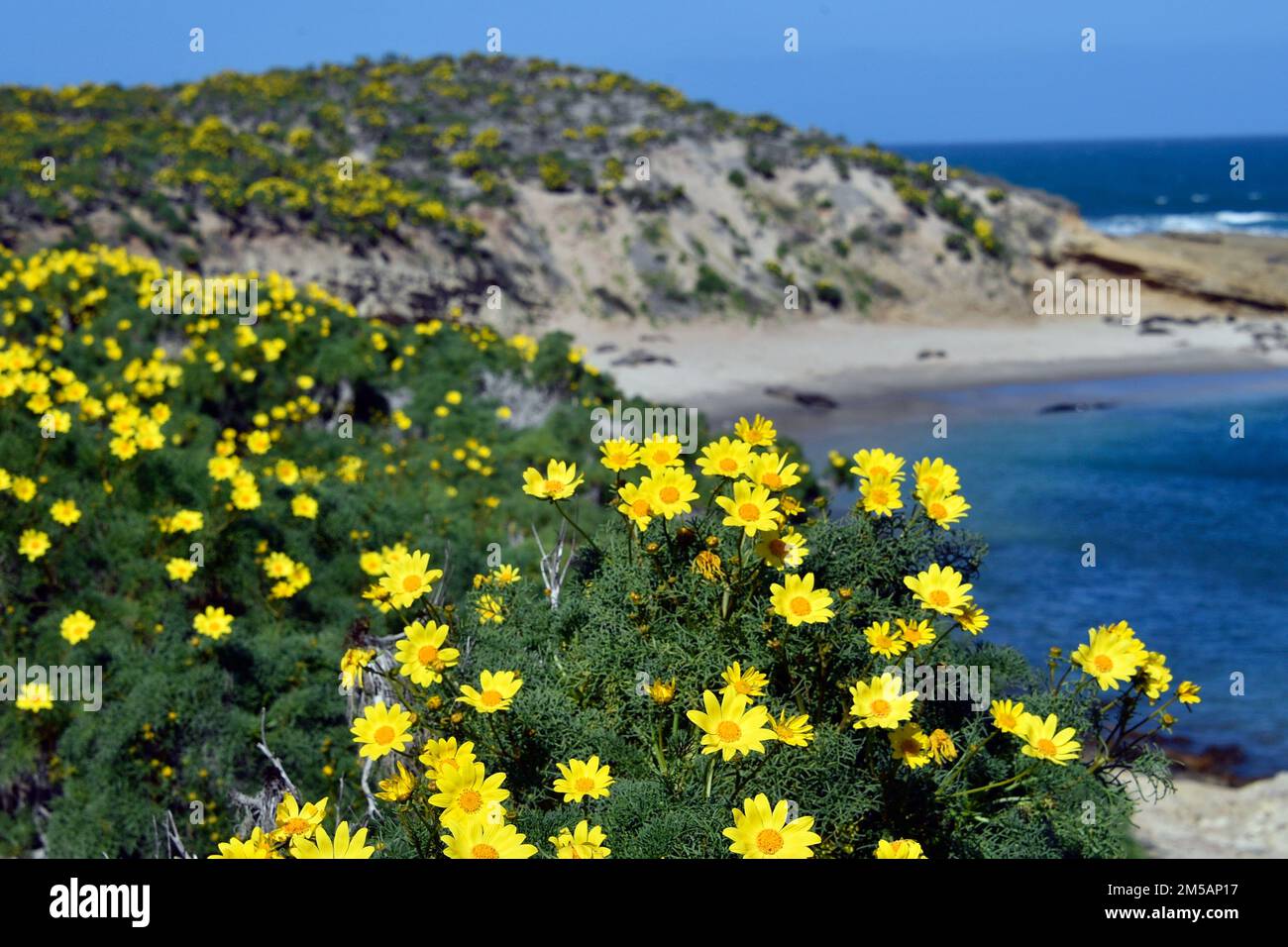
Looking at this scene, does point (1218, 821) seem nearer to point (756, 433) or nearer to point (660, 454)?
point (756, 433)

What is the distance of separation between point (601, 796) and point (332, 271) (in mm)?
26877

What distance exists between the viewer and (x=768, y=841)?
81.4 inches

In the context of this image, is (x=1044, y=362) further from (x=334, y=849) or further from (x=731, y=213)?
(x=334, y=849)

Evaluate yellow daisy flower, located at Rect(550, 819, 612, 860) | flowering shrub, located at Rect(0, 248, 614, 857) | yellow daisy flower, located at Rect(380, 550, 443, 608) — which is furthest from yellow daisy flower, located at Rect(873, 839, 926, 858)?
flowering shrub, located at Rect(0, 248, 614, 857)

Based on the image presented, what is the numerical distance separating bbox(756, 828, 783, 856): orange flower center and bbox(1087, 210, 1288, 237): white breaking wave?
66.7 m

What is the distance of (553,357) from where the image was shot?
45.3 ft

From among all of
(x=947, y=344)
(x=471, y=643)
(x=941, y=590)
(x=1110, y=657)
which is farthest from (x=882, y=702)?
(x=947, y=344)

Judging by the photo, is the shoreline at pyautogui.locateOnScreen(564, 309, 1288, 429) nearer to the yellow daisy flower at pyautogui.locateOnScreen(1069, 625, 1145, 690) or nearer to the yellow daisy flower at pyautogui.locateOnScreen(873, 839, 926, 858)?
the yellow daisy flower at pyautogui.locateOnScreen(1069, 625, 1145, 690)

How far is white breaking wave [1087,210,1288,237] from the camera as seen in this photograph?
63719 mm

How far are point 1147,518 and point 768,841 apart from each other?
20.4 metres

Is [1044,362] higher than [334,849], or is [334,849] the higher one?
[1044,362]

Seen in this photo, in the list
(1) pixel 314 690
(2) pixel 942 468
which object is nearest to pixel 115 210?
(1) pixel 314 690

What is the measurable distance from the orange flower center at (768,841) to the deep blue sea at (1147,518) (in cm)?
847
